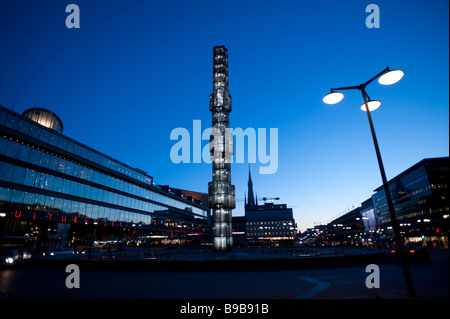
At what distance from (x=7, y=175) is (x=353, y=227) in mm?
175401

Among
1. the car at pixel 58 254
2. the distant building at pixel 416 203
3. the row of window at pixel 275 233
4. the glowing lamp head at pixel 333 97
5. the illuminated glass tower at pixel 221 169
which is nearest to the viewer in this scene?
the glowing lamp head at pixel 333 97

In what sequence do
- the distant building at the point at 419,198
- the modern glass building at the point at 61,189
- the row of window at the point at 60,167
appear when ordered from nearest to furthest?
the row of window at the point at 60,167 → the modern glass building at the point at 61,189 → the distant building at the point at 419,198

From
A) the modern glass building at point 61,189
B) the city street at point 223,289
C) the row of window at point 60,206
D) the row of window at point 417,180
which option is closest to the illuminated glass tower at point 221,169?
the modern glass building at point 61,189

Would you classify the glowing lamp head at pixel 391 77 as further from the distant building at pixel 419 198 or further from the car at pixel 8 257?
the distant building at pixel 419 198

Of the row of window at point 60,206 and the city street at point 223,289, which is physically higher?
the row of window at point 60,206

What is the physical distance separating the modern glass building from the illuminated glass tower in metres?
17.6

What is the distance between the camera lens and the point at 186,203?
104938mm

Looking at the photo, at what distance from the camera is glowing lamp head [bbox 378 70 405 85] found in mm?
7895

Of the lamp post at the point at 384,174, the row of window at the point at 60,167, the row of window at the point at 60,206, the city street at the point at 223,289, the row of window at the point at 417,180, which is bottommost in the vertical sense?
the city street at the point at 223,289

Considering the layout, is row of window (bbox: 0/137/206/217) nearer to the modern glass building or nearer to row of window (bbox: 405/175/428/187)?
the modern glass building

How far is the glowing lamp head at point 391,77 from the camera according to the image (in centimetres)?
789

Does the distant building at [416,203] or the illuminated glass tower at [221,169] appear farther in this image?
the distant building at [416,203]
